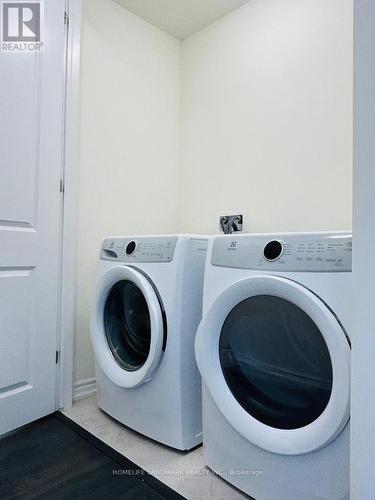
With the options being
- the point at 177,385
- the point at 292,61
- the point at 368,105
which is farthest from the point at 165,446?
the point at 292,61

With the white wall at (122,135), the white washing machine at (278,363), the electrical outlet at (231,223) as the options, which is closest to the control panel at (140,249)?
the white washing machine at (278,363)

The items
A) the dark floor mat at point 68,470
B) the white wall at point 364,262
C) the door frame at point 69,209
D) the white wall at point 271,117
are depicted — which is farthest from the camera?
the door frame at point 69,209

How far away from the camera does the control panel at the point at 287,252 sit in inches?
35.7

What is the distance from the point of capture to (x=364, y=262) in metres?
0.65

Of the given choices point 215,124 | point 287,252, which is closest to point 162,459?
point 287,252

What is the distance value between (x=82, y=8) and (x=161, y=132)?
78 centimetres

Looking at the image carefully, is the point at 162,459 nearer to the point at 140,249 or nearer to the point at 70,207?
the point at 140,249

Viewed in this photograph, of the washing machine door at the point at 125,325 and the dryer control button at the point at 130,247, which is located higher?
the dryer control button at the point at 130,247

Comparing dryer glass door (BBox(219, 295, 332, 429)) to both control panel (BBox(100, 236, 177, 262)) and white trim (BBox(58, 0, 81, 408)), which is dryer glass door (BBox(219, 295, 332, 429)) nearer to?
control panel (BBox(100, 236, 177, 262))

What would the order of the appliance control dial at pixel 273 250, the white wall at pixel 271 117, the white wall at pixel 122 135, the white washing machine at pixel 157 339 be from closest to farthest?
the appliance control dial at pixel 273 250 < the white washing machine at pixel 157 339 < the white wall at pixel 271 117 < the white wall at pixel 122 135

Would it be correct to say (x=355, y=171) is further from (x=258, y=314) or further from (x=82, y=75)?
(x=82, y=75)

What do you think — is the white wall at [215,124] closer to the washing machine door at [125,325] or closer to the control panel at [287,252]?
the washing machine door at [125,325]

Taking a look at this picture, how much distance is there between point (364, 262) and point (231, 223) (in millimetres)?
1309

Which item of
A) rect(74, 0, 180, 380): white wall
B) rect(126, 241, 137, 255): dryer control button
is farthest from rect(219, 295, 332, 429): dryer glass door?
rect(74, 0, 180, 380): white wall
